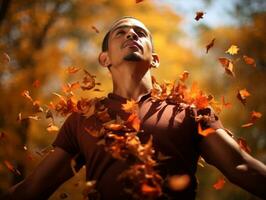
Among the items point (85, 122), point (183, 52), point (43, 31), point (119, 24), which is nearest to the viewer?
point (85, 122)

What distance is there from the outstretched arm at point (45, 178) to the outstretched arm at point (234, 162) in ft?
2.81

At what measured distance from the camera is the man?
7.39ft

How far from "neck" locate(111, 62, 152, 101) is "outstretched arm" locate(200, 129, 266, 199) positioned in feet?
1.88

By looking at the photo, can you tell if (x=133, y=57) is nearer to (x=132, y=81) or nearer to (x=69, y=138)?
(x=132, y=81)

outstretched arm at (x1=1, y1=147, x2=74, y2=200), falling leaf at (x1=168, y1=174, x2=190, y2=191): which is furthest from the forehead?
falling leaf at (x1=168, y1=174, x2=190, y2=191)

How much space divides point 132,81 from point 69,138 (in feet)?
1.77

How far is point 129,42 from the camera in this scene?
2740mm

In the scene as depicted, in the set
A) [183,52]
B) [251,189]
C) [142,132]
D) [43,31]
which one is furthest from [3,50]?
[251,189]

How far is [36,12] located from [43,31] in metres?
0.35

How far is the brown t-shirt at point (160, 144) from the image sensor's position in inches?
89.1

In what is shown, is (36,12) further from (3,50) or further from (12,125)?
(12,125)

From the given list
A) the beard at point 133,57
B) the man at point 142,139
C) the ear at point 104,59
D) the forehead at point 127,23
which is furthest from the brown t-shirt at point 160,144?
the forehead at point 127,23

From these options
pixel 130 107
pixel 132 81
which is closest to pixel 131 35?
pixel 132 81

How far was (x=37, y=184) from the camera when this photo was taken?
2.55 m
